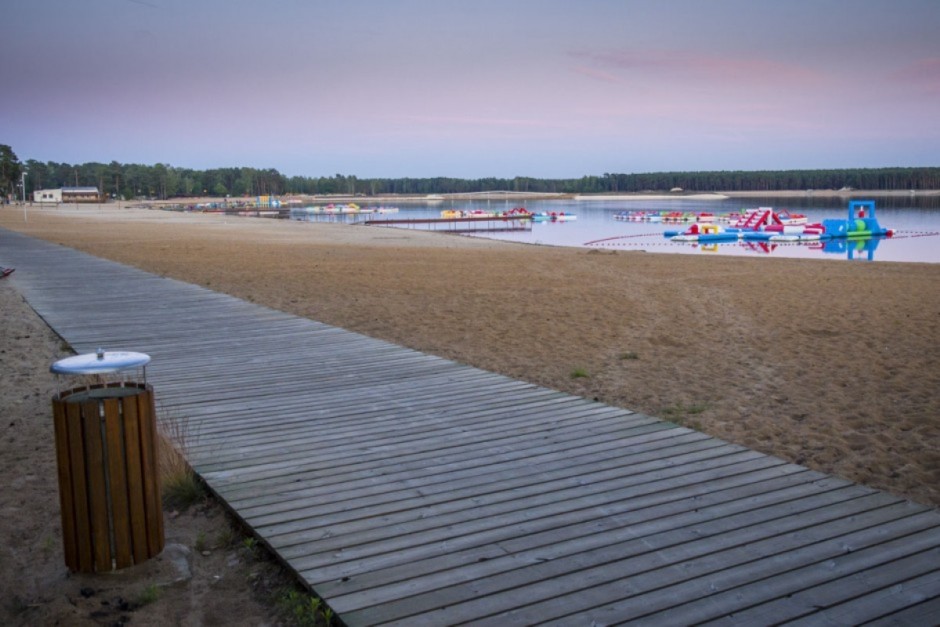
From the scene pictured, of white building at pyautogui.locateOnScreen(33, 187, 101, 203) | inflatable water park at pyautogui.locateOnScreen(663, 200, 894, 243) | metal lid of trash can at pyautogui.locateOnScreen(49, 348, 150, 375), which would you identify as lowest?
inflatable water park at pyautogui.locateOnScreen(663, 200, 894, 243)

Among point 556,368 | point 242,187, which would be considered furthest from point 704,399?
point 242,187

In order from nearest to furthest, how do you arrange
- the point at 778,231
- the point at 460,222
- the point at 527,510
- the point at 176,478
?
the point at 527,510
the point at 176,478
the point at 778,231
the point at 460,222

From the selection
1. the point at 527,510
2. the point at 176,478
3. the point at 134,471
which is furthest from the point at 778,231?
the point at 134,471

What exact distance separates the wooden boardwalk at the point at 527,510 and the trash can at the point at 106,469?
48 centimetres

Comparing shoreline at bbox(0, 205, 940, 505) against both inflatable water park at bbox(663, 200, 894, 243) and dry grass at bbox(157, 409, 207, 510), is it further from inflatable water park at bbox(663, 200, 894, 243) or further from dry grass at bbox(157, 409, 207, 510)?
inflatable water park at bbox(663, 200, 894, 243)

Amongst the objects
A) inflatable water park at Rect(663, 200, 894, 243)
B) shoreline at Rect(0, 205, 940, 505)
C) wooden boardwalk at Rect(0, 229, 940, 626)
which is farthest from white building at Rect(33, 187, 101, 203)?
wooden boardwalk at Rect(0, 229, 940, 626)

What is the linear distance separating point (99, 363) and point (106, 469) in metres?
0.37

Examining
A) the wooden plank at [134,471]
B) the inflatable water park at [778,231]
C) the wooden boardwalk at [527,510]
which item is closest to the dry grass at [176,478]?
the wooden boardwalk at [527,510]

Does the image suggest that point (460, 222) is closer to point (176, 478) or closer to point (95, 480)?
point (176, 478)

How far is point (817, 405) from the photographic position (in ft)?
18.1

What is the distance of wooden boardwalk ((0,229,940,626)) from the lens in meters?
2.51

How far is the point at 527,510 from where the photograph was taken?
322 centimetres

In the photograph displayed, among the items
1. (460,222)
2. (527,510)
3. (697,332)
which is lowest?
(697,332)

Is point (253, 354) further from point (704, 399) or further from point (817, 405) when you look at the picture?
point (817, 405)
